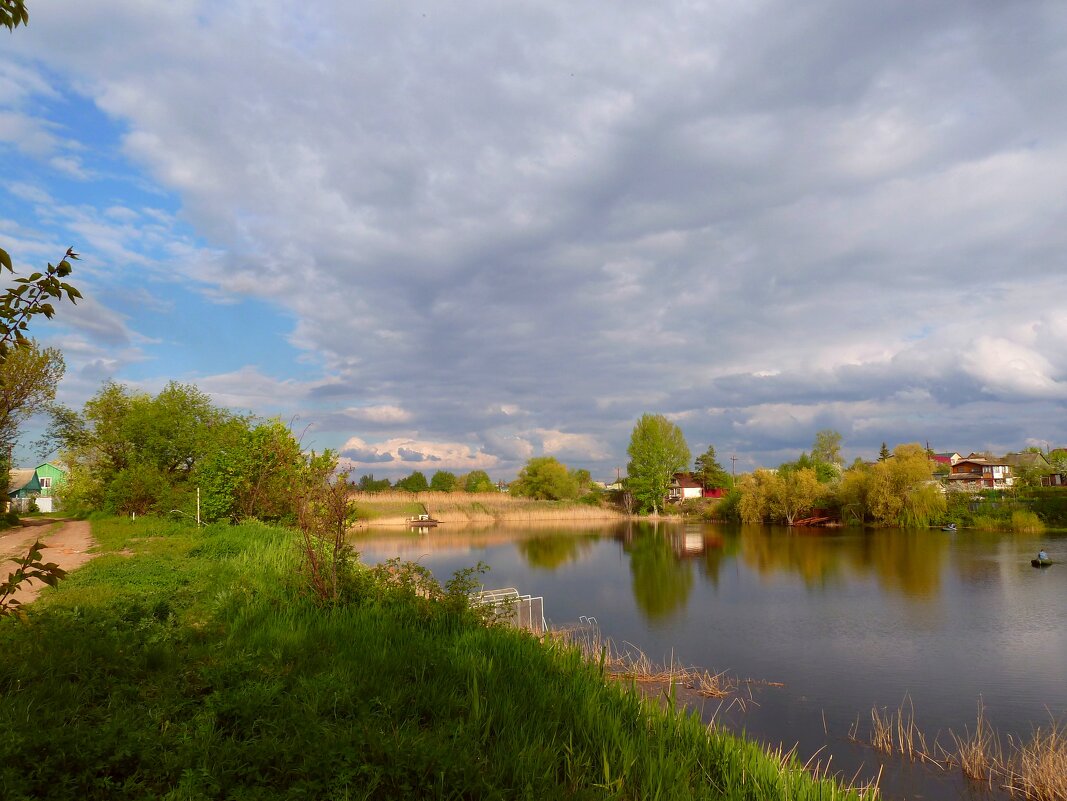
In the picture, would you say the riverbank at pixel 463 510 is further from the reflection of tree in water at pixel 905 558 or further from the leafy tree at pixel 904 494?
the reflection of tree in water at pixel 905 558

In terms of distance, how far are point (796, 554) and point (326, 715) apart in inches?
1218

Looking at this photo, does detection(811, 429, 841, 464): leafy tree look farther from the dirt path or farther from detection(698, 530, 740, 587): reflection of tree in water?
the dirt path

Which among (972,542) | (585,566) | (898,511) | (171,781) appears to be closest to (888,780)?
(171,781)

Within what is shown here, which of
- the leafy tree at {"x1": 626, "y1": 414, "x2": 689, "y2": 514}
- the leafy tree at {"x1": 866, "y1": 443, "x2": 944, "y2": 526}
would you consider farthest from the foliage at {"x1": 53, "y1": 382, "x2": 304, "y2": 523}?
the leafy tree at {"x1": 626, "y1": 414, "x2": 689, "y2": 514}

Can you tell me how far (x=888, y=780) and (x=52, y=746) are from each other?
883 cm

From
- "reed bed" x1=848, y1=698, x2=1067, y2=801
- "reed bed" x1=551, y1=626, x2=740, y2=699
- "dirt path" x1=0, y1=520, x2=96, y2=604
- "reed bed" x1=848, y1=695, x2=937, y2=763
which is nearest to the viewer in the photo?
"reed bed" x1=848, y1=698, x2=1067, y2=801

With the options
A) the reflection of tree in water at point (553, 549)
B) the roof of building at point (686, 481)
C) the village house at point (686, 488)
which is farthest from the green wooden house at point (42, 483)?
the roof of building at point (686, 481)

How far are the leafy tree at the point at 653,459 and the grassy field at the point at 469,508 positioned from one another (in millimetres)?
4460

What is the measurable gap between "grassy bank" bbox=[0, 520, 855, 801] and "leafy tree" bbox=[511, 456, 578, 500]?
2693 inches

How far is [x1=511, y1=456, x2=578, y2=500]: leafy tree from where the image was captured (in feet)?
248

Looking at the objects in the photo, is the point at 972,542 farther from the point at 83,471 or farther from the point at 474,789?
the point at 83,471

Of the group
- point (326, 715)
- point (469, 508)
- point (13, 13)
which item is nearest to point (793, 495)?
point (469, 508)

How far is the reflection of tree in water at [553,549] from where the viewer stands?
95.9 ft

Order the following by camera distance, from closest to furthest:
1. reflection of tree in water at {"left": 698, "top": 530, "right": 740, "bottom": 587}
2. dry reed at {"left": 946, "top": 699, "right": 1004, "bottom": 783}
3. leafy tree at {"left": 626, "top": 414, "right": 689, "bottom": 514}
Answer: dry reed at {"left": 946, "top": 699, "right": 1004, "bottom": 783} → reflection of tree in water at {"left": 698, "top": 530, "right": 740, "bottom": 587} → leafy tree at {"left": 626, "top": 414, "right": 689, "bottom": 514}
